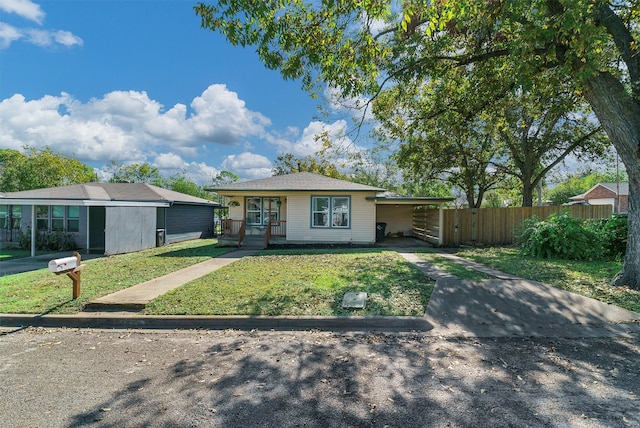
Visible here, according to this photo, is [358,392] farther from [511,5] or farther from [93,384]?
[511,5]

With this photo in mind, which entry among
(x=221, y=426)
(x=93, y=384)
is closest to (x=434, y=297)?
(x=221, y=426)

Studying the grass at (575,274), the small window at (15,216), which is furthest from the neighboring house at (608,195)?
the small window at (15,216)

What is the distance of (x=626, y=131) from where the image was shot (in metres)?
6.64

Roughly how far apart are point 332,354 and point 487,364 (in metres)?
1.82

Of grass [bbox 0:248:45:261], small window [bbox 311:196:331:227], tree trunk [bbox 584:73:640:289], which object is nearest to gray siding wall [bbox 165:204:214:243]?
grass [bbox 0:248:45:261]

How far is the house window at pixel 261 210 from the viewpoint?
664 inches

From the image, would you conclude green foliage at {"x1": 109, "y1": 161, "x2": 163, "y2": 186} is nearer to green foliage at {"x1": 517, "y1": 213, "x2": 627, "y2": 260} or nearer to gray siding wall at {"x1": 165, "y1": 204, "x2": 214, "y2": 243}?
gray siding wall at {"x1": 165, "y1": 204, "x2": 214, "y2": 243}

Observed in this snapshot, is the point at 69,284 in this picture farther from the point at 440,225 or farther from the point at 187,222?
the point at 440,225

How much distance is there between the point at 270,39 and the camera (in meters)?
6.41

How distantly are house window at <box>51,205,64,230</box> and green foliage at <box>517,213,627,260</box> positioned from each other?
64.6 feet

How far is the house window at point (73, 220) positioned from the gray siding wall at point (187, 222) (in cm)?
380

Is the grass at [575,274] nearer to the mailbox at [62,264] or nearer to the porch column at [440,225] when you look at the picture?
the porch column at [440,225]

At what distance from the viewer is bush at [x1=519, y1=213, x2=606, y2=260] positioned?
33.4ft

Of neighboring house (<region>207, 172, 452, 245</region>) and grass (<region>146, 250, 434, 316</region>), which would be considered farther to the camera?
neighboring house (<region>207, 172, 452, 245</region>)
